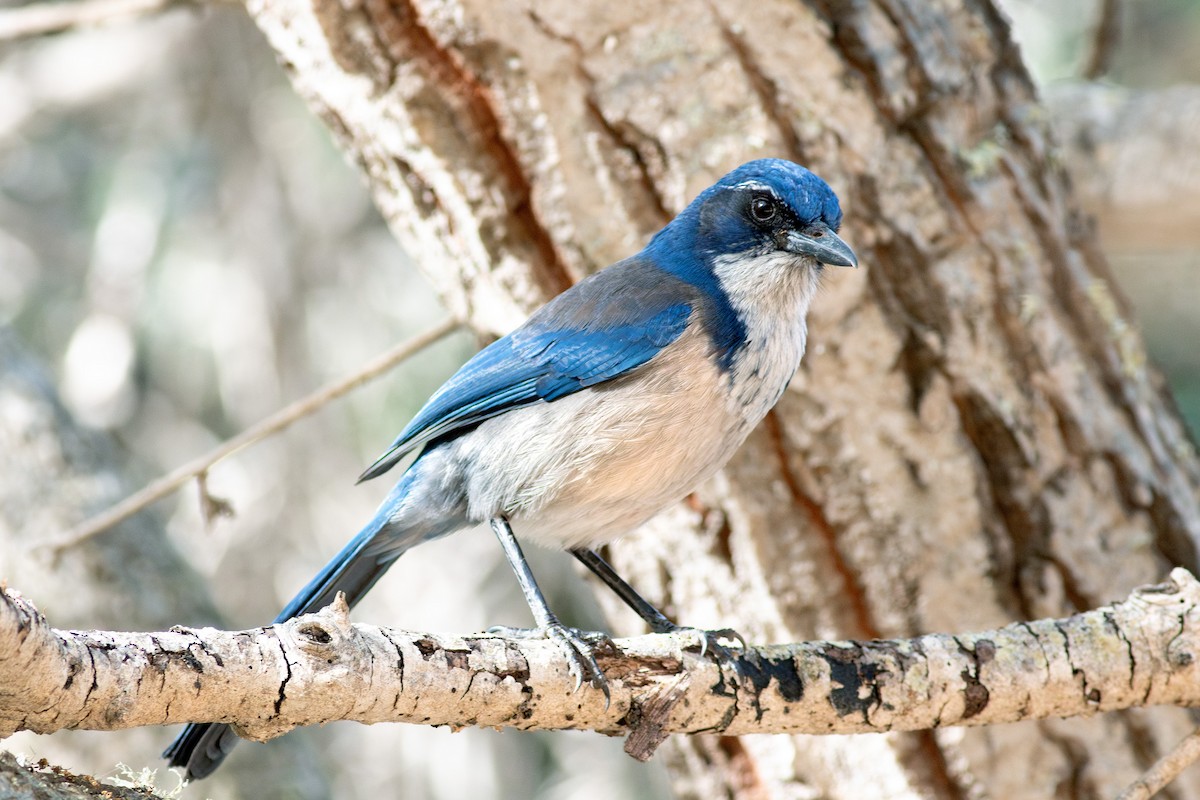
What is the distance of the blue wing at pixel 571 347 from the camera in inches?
141

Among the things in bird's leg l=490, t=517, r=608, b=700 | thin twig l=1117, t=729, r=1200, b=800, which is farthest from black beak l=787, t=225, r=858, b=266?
thin twig l=1117, t=729, r=1200, b=800

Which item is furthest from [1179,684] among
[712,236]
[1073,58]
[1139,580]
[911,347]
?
[1073,58]

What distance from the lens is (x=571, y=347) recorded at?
143 inches

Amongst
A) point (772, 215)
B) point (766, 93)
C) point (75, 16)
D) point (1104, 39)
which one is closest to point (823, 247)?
point (772, 215)

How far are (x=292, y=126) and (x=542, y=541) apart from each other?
4.64 meters

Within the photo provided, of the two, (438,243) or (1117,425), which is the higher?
(438,243)

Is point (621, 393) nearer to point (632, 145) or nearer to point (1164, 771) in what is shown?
point (632, 145)

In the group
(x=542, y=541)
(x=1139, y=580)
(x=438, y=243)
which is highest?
(x=438, y=243)

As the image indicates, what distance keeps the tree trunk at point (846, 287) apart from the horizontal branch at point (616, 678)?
0.79 meters

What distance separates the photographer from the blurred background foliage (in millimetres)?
7137

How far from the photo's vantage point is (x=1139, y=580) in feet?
13.3

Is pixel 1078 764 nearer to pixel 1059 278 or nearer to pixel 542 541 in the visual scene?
pixel 1059 278

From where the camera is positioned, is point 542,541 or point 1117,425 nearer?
point 542,541

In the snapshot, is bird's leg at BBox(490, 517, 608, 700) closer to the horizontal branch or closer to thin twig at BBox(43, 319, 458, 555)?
the horizontal branch
